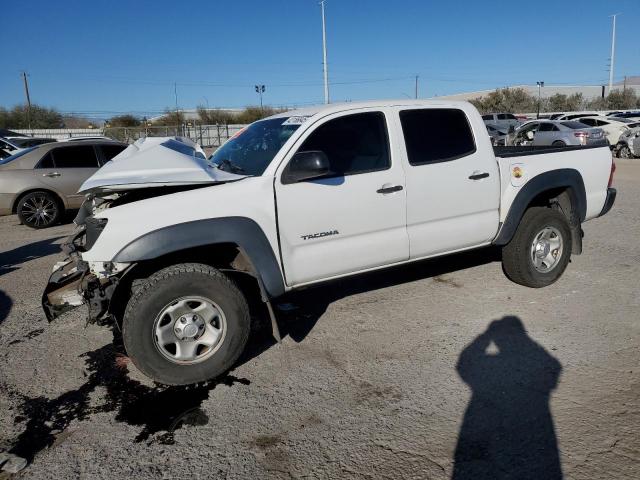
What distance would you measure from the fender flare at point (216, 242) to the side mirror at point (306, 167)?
46 centimetres

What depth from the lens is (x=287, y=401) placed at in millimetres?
3377

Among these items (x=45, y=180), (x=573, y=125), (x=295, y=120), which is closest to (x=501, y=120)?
(x=573, y=125)

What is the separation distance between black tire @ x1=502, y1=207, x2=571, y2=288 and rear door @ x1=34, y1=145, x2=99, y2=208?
7.92m

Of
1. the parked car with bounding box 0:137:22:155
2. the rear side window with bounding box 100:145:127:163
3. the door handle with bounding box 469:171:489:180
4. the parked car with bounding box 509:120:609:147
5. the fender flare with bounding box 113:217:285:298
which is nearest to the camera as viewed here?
the fender flare with bounding box 113:217:285:298

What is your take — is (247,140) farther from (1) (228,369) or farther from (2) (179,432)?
(2) (179,432)

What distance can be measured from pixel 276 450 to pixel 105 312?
5.28ft

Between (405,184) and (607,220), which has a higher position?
(405,184)

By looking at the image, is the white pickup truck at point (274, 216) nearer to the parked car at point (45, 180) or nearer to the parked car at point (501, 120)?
the parked car at point (45, 180)

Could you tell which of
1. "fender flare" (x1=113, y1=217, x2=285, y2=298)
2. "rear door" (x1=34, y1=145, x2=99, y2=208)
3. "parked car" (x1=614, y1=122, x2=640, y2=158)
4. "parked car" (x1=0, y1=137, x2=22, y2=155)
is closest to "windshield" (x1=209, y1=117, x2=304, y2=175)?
"fender flare" (x1=113, y1=217, x2=285, y2=298)

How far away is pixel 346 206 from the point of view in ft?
13.1

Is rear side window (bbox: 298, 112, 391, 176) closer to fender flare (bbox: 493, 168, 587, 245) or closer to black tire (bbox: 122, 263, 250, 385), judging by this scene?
black tire (bbox: 122, 263, 250, 385)

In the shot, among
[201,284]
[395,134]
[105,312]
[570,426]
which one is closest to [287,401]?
[201,284]

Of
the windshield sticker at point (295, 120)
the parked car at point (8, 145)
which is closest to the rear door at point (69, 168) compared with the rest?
the windshield sticker at point (295, 120)

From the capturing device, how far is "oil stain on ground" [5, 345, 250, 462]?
3063 mm
